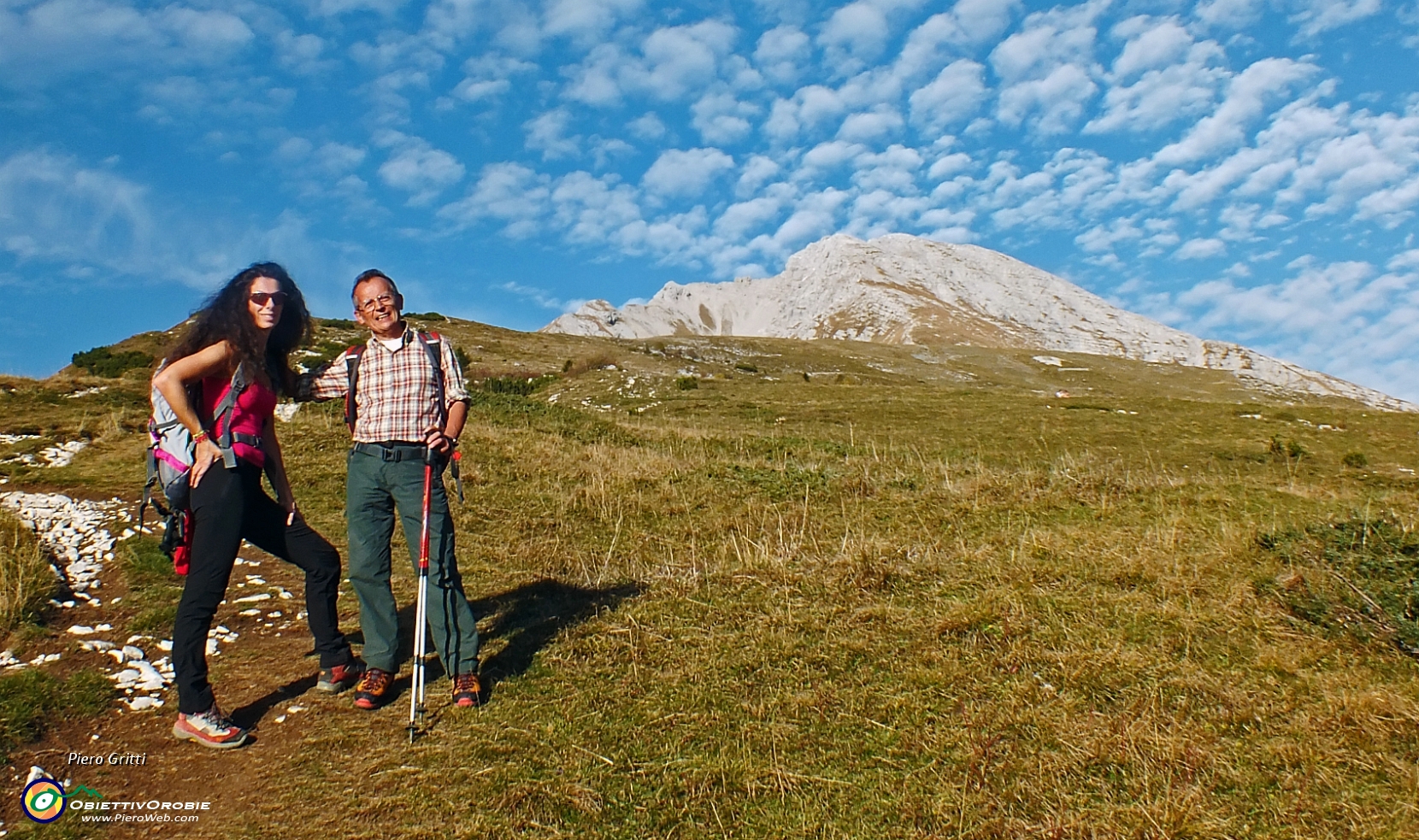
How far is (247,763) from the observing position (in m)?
4.13

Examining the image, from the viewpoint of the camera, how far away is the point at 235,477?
4.51m

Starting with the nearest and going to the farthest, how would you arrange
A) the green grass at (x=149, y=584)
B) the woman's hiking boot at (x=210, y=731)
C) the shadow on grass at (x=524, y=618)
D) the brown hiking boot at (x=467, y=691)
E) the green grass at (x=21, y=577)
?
the woman's hiking boot at (x=210, y=731) < the brown hiking boot at (x=467, y=691) < the shadow on grass at (x=524, y=618) < the green grass at (x=21, y=577) < the green grass at (x=149, y=584)

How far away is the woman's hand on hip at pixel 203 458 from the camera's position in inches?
173

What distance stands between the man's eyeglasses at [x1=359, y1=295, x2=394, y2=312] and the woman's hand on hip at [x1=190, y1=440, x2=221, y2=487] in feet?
4.02

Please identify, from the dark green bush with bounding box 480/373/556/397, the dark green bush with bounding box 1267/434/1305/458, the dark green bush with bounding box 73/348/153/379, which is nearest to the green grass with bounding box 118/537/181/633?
the dark green bush with bounding box 480/373/556/397

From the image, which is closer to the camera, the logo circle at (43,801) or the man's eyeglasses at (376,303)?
the logo circle at (43,801)

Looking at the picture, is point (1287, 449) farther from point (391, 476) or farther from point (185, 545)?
point (185, 545)

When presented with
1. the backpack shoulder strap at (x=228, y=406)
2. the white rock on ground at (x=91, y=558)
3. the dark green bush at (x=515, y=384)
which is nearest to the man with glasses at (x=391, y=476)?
the backpack shoulder strap at (x=228, y=406)

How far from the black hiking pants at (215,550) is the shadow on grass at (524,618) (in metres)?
1.01

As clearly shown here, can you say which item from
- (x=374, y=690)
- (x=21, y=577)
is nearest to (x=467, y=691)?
(x=374, y=690)

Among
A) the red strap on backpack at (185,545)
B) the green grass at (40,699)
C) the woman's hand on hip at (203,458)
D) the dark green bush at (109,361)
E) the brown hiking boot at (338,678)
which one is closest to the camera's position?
the green grass at (40,699)

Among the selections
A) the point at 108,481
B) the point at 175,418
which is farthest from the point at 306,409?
the point at 175,418

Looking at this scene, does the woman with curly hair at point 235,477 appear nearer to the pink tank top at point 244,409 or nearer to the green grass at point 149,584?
the pink tank top at point 244,409

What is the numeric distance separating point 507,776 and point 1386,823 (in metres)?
3.97
